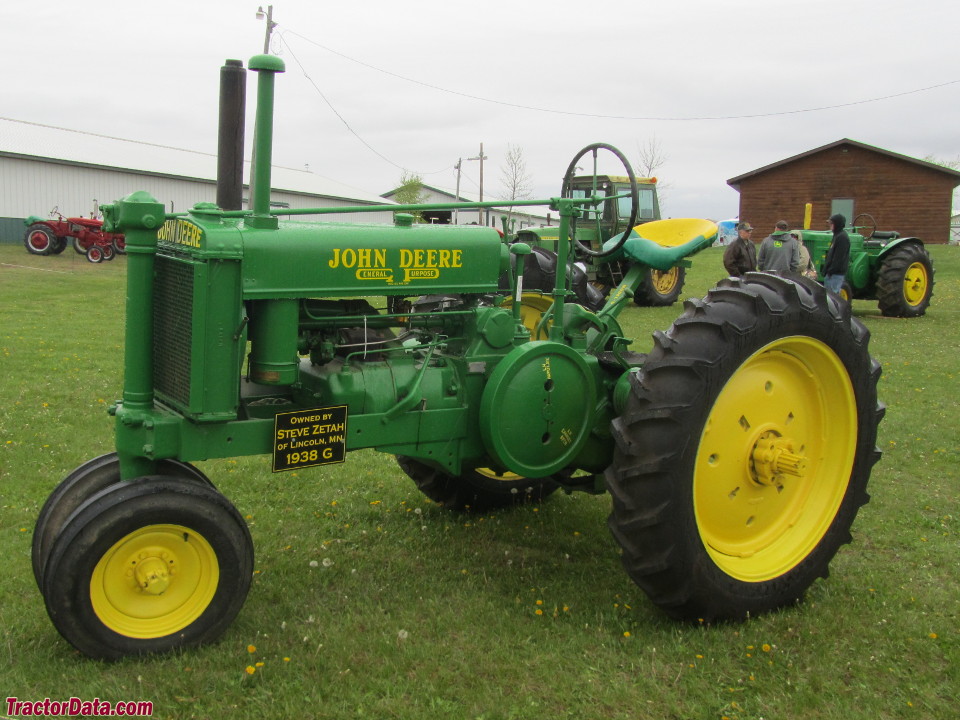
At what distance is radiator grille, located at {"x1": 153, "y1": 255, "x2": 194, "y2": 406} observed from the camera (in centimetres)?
331

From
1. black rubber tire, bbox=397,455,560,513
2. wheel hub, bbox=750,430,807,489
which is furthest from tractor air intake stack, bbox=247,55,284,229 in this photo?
wheel hub, bbox=750,430,807,489

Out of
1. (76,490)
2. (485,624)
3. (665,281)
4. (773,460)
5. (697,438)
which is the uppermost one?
(665,281)

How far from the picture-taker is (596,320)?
4.42 metres

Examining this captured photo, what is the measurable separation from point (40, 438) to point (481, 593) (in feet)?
12.5

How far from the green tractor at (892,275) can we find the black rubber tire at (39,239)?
19489mm

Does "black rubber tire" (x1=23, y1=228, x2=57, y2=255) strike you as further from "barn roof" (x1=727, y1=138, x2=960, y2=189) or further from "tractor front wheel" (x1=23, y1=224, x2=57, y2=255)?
"barn roof" (x1=727, y1=138, x2=960, y2=189)

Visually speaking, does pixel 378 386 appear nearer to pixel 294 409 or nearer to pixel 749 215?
pixel 294 409

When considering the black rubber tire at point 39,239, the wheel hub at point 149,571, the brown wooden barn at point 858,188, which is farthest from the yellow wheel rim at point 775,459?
the brown wooden barn at point 858,188

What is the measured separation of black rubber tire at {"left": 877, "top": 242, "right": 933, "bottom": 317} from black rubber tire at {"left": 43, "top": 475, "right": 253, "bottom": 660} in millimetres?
13702

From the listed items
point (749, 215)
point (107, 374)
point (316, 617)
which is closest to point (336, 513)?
point (316, 617)

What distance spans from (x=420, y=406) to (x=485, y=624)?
37.0 inches

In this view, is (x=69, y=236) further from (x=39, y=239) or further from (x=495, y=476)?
(x=495, y=476)

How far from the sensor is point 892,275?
14.5 m

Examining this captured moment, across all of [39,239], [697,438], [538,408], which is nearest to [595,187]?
[538,408]
